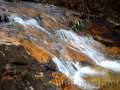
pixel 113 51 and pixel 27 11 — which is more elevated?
pixel 27 11

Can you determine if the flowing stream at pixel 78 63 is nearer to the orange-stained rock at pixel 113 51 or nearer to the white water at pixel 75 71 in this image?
the white water at pixel 75 71

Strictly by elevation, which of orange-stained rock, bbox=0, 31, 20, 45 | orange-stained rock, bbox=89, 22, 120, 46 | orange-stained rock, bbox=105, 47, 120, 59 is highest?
orange-stained rock, bbox=0, 31, 20, 45

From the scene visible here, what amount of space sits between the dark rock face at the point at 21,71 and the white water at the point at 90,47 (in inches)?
92.9

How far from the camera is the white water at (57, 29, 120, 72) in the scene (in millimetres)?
9235

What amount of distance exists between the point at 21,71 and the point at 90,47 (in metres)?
4.20

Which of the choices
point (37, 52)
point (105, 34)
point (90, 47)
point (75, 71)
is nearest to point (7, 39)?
point (37, 52)

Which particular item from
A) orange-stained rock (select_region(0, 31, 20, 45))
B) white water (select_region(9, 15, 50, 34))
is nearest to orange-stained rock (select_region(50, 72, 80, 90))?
orange-stained rock (select_region(0, 31, 20, 45))

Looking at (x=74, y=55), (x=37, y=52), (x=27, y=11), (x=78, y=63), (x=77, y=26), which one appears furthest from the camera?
(x=27, y=11)

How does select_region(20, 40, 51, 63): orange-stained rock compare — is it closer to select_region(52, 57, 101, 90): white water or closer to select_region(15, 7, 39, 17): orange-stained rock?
select_region(52, 57, 101, 90): white water

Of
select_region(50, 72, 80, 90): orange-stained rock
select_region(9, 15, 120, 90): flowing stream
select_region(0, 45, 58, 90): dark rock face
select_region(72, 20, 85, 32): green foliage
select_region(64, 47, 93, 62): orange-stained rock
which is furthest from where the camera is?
select_region(72, 20, 85, 32): green foliage

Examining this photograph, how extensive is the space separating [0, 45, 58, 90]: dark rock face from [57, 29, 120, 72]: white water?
2361mm

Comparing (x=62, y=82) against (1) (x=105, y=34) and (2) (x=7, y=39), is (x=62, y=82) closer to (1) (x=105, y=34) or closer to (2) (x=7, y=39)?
(2) (x=7, y=39)

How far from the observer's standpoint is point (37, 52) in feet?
24.9

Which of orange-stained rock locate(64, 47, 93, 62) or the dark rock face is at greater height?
the dark rock face
